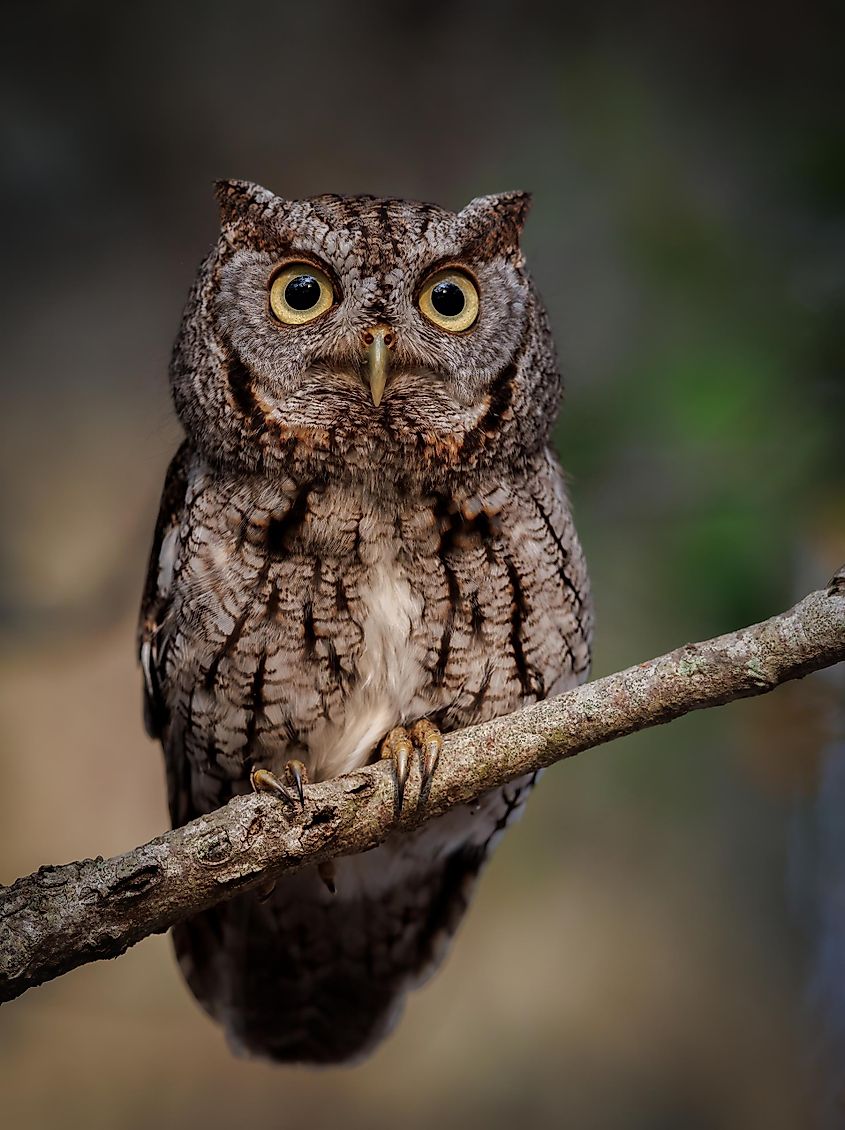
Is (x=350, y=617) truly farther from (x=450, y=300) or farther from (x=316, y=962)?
(x=316, y=962)

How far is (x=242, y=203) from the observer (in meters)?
1.87

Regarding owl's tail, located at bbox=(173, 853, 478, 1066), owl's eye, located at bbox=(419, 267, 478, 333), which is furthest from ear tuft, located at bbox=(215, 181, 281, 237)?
owl's tail, located at bbox=(173, 853, 478, 1066)

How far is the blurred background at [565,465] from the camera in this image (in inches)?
98.8

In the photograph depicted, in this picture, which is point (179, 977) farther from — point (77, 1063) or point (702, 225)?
point (702, 225)

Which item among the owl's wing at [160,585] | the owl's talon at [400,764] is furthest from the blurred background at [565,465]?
the owl's talon at [400,764]

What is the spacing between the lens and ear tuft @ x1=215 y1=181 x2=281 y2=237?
6.05 feet

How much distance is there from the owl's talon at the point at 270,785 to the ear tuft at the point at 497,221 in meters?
0.99

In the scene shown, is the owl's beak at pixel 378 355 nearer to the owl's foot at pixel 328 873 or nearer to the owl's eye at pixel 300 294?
the owl's eye at pixel 300 294

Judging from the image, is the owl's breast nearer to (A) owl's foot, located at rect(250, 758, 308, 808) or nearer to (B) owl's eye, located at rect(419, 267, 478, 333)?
(A) owl's foot, located at rect(250, 758, 308, 808)

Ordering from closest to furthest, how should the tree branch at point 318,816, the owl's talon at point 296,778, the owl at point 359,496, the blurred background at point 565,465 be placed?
the tree branch at point 318,816 → the owl's talon at point 296,778 → the owl at point 359,496 → the blurred background at point 565,465

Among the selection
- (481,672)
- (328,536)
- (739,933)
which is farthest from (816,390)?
(739,933)

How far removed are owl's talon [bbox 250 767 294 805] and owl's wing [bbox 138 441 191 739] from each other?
45cm

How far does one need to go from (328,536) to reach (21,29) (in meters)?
1.99

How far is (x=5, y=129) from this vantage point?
2.93m
